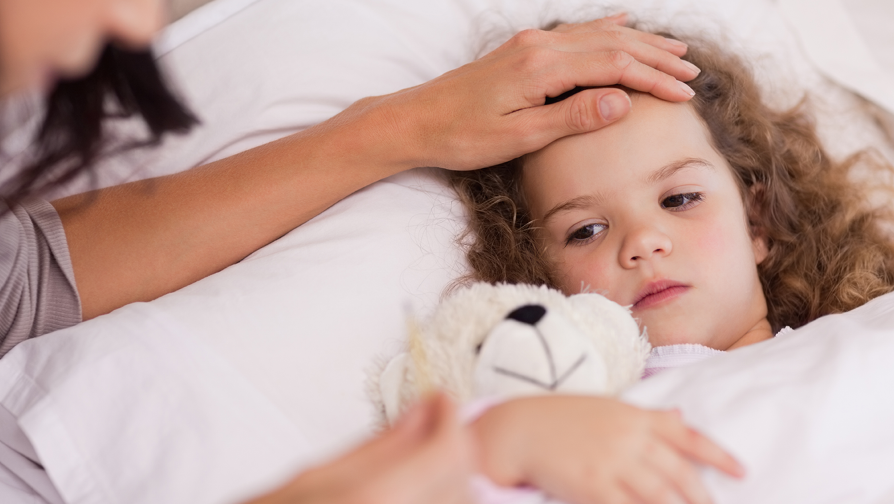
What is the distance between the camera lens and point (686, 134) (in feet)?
3.63

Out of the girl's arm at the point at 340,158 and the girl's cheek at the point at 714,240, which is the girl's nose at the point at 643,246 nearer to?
the girl's cheek at the point at 714,240

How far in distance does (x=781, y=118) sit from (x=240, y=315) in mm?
1162

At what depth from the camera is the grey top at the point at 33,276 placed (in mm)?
870

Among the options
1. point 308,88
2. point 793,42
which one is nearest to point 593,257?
point 308,88

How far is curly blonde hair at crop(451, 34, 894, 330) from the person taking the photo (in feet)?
3.80

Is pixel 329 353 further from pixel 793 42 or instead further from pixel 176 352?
pixel 793 42

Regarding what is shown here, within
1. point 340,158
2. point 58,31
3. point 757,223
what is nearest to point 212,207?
point 340,158

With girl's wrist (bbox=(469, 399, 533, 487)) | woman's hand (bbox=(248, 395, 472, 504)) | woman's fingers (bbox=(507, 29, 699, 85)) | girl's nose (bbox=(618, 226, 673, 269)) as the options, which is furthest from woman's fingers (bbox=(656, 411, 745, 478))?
woman's fingers (bbox=(507, 29, 699, 85))

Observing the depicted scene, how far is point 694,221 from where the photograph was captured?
104 cm

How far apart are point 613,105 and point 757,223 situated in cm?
47

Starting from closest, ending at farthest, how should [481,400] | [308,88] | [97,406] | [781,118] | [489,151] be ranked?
1. [481,400]
2. [97,406]
3. [489,151]
4. [308,88]
5. [781,118]

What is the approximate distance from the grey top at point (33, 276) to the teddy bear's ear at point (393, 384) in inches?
17.6

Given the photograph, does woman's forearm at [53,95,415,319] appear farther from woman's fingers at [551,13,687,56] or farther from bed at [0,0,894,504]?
woman's fingers at [551,13,687,56]

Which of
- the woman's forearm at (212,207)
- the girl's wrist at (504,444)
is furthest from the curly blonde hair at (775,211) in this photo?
the girl's wrist at (504,444)
